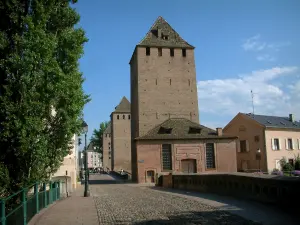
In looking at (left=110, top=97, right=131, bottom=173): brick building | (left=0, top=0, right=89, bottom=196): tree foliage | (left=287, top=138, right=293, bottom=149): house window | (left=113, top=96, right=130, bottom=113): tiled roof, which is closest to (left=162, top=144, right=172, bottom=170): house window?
(left=287, top=138, right=293, bottom=149): house window

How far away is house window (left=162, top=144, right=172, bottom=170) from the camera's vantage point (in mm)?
39719

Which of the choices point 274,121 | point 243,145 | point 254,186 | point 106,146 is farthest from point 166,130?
point 106,146

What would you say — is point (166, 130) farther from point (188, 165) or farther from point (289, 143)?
point (289, 143)

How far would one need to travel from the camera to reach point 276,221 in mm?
9641

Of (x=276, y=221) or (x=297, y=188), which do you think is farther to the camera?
(x=297, y=188)

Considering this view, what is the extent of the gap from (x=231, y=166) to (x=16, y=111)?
108 feet

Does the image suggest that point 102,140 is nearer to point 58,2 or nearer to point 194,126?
point 194,126

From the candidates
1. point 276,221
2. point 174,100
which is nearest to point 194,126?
point 174,100

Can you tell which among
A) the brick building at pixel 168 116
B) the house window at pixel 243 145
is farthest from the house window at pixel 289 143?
the brick building at pixel 168 116

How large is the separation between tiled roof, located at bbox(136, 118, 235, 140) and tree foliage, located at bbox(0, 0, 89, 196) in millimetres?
24439

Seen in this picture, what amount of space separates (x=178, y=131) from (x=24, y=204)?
1282 inches

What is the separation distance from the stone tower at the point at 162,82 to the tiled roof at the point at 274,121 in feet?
34.2

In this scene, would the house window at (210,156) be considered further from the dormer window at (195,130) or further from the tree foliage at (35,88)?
the tree foliage at (35,88)

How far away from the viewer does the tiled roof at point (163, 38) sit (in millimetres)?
46406
